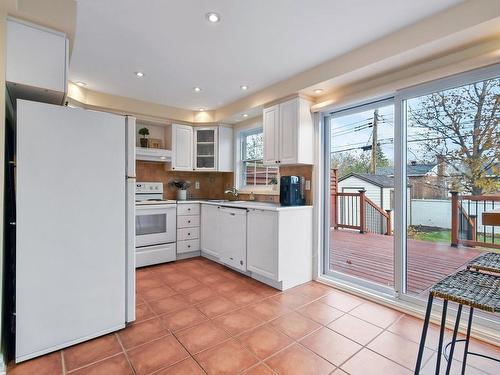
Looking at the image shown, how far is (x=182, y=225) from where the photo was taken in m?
4.09

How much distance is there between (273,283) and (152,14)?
287 centimetres

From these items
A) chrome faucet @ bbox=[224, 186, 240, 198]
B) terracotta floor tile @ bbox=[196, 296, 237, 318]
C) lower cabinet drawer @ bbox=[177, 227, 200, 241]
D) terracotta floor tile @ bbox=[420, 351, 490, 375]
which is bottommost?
terracotta floor tile @ bbox=[196, 296, 237, 318]

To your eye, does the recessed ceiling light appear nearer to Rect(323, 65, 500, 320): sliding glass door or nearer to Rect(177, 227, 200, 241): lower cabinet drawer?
Rect(323, 65, 500, 320): sliding glass door

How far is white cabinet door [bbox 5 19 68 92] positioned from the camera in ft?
5.77

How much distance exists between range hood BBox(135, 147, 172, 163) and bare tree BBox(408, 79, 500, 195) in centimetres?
342

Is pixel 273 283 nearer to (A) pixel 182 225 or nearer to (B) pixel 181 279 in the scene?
(B) pixel 181 279

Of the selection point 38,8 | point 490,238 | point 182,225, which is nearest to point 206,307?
point 182,225

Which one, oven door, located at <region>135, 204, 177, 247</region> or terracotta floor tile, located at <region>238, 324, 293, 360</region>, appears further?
oven door, located at <region>135, 204, 177, 247</region>

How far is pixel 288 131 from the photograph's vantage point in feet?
10.6

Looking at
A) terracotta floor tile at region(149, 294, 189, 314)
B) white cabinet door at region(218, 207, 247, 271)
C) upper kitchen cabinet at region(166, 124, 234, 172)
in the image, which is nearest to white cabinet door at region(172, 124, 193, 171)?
upper kitchen cabinet at region(166, 124, 234, 172)

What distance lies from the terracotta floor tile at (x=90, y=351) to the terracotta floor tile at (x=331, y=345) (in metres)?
1.40

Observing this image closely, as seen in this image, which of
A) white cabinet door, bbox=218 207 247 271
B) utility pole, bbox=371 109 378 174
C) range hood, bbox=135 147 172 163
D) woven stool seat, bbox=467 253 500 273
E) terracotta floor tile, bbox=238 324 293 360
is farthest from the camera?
range hood, bbox=135 147 172 163

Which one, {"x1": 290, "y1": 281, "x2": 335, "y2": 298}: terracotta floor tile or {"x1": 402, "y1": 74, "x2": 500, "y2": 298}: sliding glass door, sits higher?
Result: {"x1": 402, "y1": 74, "x2": 500, "y2": 298}: sliding glass door

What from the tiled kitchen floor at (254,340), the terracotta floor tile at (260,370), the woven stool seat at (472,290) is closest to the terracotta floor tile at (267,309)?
the tiled kitchen floor at (254,340)
